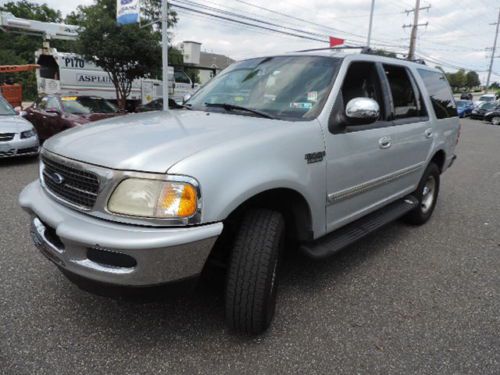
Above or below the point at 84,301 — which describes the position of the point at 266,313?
above

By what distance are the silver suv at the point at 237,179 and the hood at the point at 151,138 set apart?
0.04 feet

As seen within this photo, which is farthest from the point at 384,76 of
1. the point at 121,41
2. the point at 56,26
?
the point at 56,26

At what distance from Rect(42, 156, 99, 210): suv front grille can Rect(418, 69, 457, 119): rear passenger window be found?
367cm

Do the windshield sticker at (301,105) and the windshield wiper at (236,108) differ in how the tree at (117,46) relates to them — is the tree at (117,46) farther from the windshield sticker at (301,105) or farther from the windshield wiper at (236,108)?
the windshield sticker at (301,105)

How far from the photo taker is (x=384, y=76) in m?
3.46

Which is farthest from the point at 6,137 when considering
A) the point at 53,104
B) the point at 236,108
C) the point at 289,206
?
the point at 289,206

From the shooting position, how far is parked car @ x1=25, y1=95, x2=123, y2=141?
28.0 feet

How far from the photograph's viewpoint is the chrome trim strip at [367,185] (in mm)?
2784

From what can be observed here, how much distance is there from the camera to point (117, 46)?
42.0 ft

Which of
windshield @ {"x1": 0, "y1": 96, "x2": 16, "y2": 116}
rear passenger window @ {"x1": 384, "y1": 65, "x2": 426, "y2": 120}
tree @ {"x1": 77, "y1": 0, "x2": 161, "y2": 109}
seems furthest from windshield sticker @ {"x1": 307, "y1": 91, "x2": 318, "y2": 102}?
tree @ {"x1": 77, "y1": 0, "x2": 161, "y2": 109}

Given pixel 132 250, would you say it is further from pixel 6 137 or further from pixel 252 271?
pixel 6 137

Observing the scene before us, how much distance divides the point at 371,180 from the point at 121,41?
1221 centimetres

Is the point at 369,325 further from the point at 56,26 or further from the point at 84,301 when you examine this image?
the point at 56,26

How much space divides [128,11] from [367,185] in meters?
10.7
